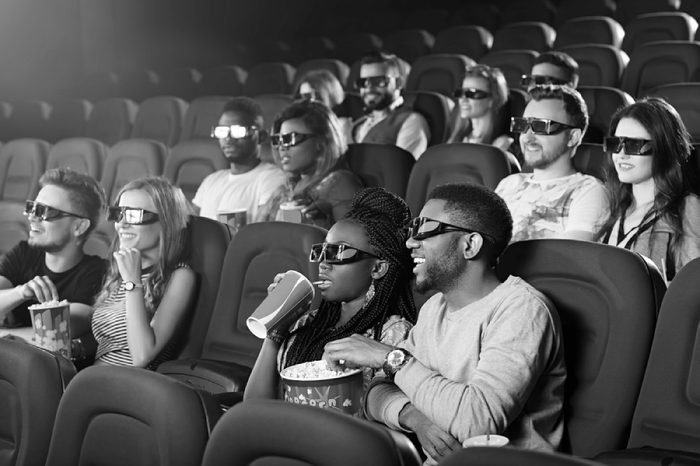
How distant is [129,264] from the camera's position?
2.68 metres

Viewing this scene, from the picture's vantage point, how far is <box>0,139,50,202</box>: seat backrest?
4.96 metres

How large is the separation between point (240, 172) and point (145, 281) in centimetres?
120

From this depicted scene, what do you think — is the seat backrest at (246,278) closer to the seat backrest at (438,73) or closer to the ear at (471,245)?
the ear at (471,245)

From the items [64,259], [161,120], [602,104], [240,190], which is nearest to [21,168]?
[161,120]

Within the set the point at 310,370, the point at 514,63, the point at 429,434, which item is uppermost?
the point at 514,63

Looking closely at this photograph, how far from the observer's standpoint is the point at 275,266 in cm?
265

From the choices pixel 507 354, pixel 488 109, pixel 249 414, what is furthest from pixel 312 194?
pixel 249 414

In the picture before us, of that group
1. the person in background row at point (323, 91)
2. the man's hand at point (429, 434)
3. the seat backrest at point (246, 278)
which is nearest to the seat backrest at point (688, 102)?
the person in background row at point (323, 91)

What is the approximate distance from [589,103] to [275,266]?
6.37 feet

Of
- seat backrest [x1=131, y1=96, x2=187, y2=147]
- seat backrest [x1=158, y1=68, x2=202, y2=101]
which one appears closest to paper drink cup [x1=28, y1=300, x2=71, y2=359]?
seat backrest [x1=131, y1=96, x2=187, y2=147]

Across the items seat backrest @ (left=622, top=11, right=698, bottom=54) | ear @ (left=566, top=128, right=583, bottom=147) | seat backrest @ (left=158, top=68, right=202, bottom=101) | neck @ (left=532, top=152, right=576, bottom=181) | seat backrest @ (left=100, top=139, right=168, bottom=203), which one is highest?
seat backrest @ (left=158, top=68, right=202, bottom=101)

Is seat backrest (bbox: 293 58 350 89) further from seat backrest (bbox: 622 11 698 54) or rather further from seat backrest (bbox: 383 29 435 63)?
seat backrest (bbox: 622 11 698 54)

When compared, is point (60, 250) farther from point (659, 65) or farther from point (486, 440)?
point (659, 65)

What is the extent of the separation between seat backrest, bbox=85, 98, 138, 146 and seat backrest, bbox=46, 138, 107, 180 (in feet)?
3.20
